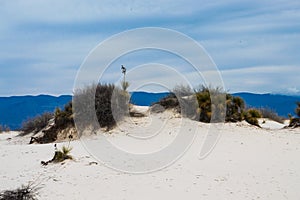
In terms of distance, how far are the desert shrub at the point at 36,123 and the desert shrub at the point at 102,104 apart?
2.56 m

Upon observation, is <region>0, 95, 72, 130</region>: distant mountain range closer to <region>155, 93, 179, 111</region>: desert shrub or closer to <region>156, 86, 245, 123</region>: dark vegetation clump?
<region>155, 93, 179, 111</region>: desert shrub

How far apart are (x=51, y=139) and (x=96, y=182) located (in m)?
7.80

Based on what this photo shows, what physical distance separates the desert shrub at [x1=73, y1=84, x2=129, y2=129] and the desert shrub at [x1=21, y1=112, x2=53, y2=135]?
8.40 feet

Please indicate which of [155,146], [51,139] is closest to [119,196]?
[155,146]

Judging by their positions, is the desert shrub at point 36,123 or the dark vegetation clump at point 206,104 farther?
the desert shrub at point 36,123

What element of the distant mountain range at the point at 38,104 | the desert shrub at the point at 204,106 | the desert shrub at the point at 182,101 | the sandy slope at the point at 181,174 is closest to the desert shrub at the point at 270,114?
the distant mountain range at the point at 38,104

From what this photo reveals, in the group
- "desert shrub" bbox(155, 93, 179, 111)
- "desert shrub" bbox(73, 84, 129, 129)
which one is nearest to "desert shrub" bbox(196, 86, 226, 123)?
"desert shrub" bbox(155, 93, 179, 111)

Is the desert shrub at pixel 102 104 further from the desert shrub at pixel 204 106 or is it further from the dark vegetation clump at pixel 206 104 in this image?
the desert shrub at pixel 204 106

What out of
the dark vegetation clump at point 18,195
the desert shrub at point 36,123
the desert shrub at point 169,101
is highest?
the desert shrub at point 169,101

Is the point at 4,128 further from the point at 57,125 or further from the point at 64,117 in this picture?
the point at 64,117

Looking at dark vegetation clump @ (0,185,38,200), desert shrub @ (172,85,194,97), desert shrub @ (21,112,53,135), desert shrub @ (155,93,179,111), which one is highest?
desert shrub @ (172,85,194,97)

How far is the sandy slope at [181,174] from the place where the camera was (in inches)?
287

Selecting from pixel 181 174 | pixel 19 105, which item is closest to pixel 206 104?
pixel 181 174

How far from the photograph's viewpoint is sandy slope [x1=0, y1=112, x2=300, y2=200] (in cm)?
729
